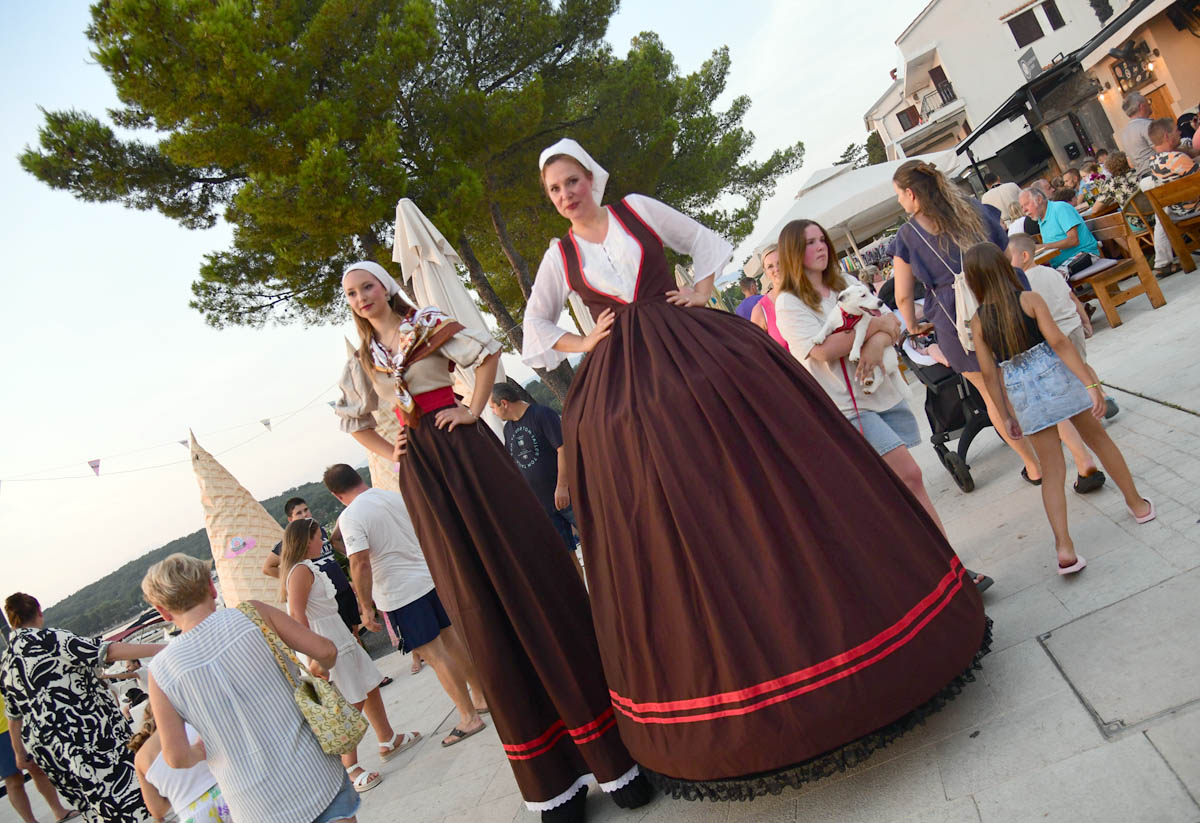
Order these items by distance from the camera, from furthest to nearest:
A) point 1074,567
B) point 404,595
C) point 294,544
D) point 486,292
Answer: point 486,292, point 404,595, point 294,544, point 1074,567

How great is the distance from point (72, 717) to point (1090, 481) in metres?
5.53

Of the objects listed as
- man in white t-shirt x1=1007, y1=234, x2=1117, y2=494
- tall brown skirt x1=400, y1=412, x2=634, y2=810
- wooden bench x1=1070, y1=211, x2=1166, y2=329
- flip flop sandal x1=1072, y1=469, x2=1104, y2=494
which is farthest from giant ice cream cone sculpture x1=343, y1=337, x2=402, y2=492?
wooden bench x1=1070, y1=211, x2=1166, y2=329

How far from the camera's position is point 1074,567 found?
9.46 feet

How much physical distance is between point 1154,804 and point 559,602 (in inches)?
71.0

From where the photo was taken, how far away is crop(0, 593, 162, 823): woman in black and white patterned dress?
4465 millimetres

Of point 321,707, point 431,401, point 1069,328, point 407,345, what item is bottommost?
point 1069,328

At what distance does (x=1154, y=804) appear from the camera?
1.61 metres

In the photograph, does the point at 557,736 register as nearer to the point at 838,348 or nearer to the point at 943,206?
the point at 838,348

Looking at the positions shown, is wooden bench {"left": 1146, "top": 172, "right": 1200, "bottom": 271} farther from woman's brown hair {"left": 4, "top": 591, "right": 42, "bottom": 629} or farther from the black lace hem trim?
woman's brown hair {"left": 4, "top": 591, "right": 42, "bottom": 629}

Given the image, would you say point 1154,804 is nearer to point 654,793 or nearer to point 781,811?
point 781,811

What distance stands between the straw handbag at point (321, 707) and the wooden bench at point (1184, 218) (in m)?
7.39

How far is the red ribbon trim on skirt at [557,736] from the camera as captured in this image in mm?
2676

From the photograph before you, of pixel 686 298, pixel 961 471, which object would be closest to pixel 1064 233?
pixel 961 471

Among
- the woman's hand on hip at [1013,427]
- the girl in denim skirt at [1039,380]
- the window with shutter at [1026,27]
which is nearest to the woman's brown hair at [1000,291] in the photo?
the girl in denim skirt at [1039,380]
